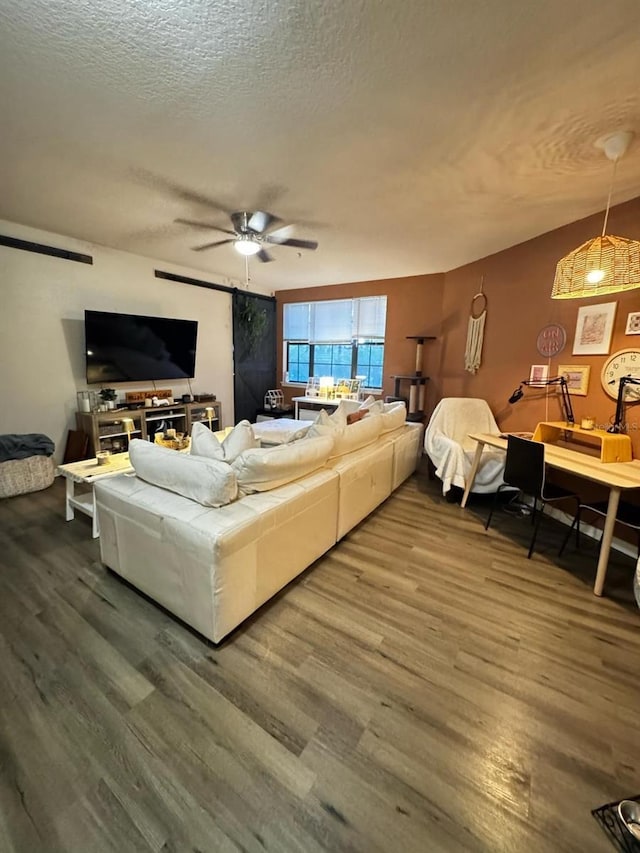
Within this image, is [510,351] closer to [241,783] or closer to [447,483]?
[447,483]

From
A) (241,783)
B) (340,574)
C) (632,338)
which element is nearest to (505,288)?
(632,338)

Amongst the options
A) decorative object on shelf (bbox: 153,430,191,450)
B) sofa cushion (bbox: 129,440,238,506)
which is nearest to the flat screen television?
decorative object on shelf (bbox: 153,430,191,450)

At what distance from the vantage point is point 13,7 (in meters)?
1.21

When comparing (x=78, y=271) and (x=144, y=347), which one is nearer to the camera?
(x=78, y=271)

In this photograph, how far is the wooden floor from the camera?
106 cm

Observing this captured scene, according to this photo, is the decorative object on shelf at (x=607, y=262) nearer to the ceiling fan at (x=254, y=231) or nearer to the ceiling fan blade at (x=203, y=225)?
the ceiling fan at (x=254, y=231)

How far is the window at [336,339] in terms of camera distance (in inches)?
217

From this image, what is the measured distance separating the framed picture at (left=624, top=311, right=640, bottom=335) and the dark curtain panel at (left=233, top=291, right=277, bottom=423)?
4969mm

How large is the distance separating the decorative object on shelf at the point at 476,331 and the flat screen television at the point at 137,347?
3721 millimetres

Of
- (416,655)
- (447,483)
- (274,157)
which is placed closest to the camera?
(416,655)

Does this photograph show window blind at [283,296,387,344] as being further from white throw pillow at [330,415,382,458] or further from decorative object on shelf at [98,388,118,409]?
decorative object on shelf at [98,388,118,409]

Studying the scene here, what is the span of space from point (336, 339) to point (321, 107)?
4261 mm

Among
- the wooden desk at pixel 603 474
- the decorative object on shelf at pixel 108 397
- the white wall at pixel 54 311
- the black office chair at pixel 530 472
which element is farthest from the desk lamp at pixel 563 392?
the white wall at pixel 54 311

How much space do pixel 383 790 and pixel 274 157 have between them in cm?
303
